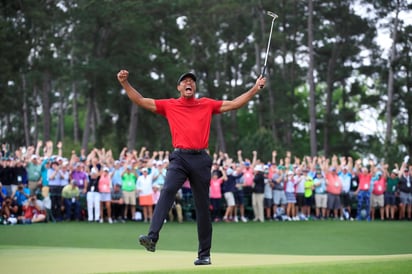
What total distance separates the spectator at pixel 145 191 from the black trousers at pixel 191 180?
16.2 m

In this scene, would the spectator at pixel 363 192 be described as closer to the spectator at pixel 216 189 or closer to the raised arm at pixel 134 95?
the spectator at pixel 216 189

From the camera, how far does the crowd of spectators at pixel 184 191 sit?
26.0 metres

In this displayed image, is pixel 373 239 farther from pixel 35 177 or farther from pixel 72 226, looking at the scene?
pixel 35 177

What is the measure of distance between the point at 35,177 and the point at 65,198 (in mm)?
1178

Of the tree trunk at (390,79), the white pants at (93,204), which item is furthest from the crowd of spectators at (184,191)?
the tree trunk at (390,79)

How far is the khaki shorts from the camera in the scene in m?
26.9

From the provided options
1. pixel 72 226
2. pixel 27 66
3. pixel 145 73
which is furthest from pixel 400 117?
pixel 72 226

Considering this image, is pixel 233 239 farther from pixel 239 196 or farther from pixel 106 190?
pixel 239 196

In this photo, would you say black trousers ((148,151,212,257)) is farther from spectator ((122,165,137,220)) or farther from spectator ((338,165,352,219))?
spectator ((338,165,352,219))

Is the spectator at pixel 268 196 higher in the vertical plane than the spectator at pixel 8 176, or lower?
lower

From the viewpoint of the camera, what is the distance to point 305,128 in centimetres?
6919

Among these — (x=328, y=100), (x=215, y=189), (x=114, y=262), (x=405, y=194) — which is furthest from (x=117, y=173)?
(x=328, y=100)

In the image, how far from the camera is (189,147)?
10359mm

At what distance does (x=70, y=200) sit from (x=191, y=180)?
16.9m
